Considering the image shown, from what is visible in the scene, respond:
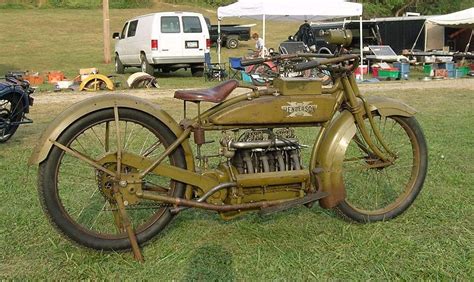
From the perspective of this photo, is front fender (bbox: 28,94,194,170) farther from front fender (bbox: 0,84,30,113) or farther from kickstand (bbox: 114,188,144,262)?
front fender (bbox: 0,84,30,113)

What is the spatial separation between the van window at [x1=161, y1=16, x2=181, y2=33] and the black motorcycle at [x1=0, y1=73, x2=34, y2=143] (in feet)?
30.8

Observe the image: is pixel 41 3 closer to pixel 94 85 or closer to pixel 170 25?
pixel 170 25

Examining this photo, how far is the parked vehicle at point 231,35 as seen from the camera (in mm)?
29109

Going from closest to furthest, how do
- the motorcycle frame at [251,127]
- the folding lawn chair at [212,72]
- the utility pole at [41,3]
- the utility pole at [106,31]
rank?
the motorcycle frame at [251,127]
the folding lawn chair at [212,72]
the utility pole at [106,31]
the utility pole at [41,3]

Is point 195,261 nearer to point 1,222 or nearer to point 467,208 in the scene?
point 1,222

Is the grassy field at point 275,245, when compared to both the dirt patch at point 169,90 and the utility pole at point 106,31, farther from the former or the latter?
the utility pole at point 106,31

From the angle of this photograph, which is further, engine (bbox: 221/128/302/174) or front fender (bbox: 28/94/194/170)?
engine (bbox: 221/128/302/174)

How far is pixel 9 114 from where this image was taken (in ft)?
21.0

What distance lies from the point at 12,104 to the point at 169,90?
653cm

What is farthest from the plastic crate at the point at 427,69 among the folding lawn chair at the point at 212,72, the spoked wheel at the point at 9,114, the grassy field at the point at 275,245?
the spoked wheel at the point at 9,114

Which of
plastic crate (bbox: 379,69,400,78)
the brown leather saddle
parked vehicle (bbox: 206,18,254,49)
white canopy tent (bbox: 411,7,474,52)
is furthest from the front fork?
parked vehicle (bbox: 206,18,254,49)

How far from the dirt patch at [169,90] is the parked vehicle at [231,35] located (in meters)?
15.7

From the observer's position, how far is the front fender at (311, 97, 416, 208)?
11.3ft

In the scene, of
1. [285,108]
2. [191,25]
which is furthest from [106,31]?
[285,108]
